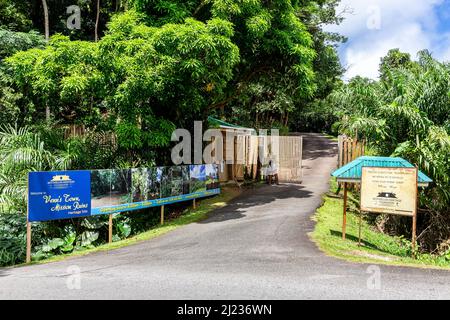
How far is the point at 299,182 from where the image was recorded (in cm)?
1886

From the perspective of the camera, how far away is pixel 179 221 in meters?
12.0

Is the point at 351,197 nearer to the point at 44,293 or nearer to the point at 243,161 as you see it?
the point at 243,161

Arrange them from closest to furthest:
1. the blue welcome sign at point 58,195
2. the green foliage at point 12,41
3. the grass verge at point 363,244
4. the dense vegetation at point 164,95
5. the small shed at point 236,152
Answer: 1. the grass verge at point 363,244
2. the blue welcome sign at point 58,195
3. the dense vegetation at point 164,95
4. the green foliage at point 12,41
5. the small shed at point 236,152

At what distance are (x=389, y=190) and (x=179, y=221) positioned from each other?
610cm

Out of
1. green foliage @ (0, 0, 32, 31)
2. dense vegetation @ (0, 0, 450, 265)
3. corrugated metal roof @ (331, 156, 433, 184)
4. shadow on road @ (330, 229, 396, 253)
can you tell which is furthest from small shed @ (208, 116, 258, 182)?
green foliage @ (0, 0, 32, 31)

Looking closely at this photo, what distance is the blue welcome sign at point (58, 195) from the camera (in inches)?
346

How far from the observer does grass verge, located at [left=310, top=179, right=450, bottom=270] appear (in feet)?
25.2

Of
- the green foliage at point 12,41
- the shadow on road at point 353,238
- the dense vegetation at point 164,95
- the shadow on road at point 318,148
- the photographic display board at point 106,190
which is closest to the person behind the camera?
the photographic display board at point 106,190

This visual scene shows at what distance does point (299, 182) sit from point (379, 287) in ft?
44.0

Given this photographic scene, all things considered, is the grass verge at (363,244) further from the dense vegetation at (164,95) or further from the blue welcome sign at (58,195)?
the blue welcome sign at (58,195)

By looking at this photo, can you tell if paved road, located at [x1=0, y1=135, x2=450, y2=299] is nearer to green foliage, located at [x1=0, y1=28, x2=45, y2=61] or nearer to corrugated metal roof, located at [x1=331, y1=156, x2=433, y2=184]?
corrugated metal roof, located at [x1=331, y1=156, x2=433, y2=184]

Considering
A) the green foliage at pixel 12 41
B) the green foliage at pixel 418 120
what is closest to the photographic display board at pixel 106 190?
the green foliage at pixel 418 120

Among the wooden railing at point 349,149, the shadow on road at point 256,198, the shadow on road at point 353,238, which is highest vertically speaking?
the wooden railing at point 349,149
